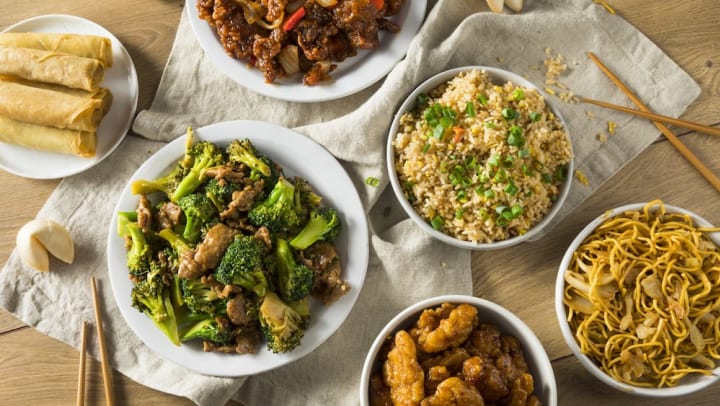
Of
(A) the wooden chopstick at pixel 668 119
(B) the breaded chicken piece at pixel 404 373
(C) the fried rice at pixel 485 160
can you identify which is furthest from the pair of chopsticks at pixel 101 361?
(A) the wooden chopstick at pixel 668 119

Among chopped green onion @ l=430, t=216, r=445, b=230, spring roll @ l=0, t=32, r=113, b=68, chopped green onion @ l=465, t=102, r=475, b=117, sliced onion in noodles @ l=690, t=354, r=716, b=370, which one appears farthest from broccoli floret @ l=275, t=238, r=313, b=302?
sliced onion in noodles @ l=690, t=354, r=716, b=370

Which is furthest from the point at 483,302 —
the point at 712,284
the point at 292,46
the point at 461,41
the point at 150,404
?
the point at 150,404

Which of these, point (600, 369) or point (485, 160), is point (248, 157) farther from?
point (600, 369)

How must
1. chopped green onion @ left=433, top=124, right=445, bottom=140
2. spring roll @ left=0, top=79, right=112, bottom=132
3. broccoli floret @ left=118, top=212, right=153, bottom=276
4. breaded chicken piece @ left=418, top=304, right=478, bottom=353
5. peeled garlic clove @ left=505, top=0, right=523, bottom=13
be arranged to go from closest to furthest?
breaded chicken piece @ left=418, top=304, right=478, bottom=353 < chopped green onion @ left=433, top=124, right=445, bottom=140 < broccoli floret @ left=118, top=212, right=153, bottom=276 < spring roll @ left=0, top=79, right=112, bottom=132 < peeled garlic clove @ left=505, top=0, right=523, bottom=13

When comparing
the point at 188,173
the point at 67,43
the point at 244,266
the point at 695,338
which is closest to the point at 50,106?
the point at 67,43

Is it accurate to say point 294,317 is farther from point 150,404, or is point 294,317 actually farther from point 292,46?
point 292,46

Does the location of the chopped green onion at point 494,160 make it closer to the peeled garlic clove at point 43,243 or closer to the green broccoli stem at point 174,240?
the green broccoli stem at point 174,240

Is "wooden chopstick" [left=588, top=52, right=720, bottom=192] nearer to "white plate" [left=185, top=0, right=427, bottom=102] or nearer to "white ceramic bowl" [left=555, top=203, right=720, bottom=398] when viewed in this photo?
"white ceramic bowl" [left=555, top=203, right=720, bottom=398]
